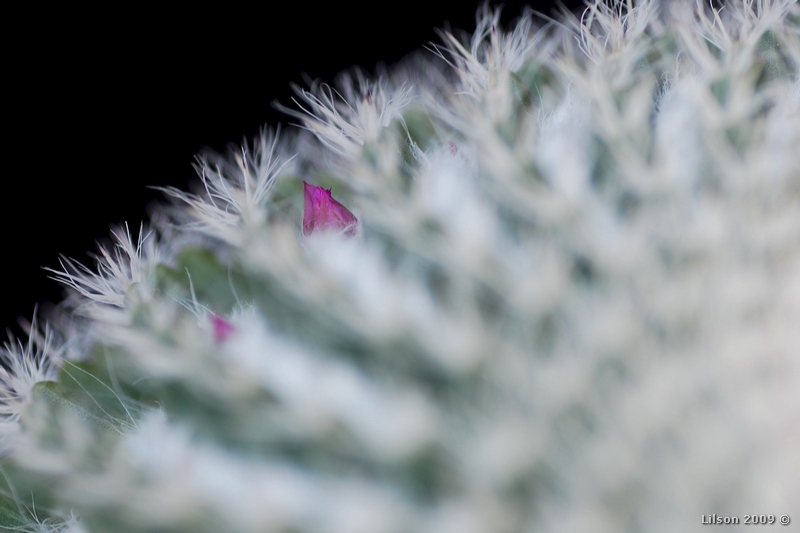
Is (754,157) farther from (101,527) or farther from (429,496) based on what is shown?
(101,527)

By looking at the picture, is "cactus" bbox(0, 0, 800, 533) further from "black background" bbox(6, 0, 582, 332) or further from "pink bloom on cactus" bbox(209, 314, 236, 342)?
"black background" bbox(6, 0, 582, 332)

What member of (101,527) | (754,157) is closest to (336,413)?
(101,527)

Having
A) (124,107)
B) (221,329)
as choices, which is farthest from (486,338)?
(124,107)

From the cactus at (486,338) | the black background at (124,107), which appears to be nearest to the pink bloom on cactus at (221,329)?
the cactus at (486,338)

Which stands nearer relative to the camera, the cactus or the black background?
the cactus

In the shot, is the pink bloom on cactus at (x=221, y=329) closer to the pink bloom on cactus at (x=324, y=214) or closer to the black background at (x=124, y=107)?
the pink bloom on cactus at (x=324, y=214)

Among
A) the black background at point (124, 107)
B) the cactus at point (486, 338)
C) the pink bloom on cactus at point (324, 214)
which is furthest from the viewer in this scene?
the black background at point (124, 107)

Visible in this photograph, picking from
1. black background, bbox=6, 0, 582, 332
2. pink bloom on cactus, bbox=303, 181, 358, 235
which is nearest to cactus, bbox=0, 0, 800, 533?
pink bloom on cactus, bbox=303, 181, 358, 235
